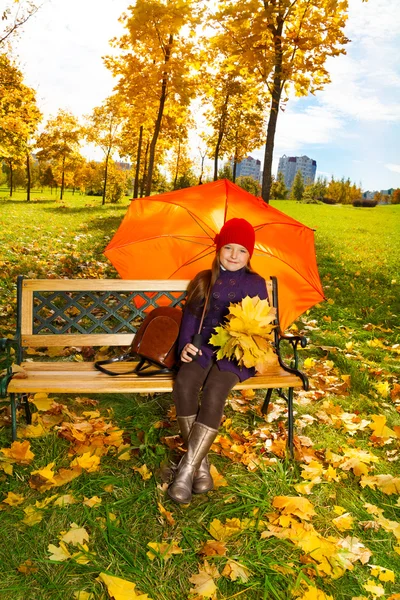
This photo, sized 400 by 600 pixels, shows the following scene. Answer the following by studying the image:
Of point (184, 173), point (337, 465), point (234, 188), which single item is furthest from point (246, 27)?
point (184, 173)

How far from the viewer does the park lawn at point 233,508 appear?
2.22 m

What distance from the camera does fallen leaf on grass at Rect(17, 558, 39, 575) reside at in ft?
7.15

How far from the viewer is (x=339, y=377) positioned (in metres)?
4.81

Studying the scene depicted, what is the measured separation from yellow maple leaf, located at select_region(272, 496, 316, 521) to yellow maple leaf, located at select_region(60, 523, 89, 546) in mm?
1102

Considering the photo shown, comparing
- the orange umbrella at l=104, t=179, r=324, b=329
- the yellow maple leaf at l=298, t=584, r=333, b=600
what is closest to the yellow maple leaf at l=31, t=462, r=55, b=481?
the yellow maple leaf at l=298, t=584, r=333, b=600

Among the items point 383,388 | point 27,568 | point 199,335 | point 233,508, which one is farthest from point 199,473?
point 383,388

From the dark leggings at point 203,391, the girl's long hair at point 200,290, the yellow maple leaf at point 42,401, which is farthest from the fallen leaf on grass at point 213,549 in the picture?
the yellow maple leaf at point 42,401

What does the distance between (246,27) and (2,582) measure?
24.2 feet

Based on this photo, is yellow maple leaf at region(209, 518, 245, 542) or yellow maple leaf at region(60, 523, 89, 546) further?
yellow maple leaf at region(209, 518, 245, 542)

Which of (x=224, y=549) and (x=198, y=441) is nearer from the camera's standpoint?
(x=224, y=549)

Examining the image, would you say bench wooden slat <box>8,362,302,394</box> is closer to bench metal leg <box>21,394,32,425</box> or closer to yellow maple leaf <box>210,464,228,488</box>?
bench metal leg <box>21,394,32,425</box>

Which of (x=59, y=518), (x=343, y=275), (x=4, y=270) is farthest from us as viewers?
(x=343, y=275)

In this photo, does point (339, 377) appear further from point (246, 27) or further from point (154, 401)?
point (246, 27)

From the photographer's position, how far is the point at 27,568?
7.23 feet
